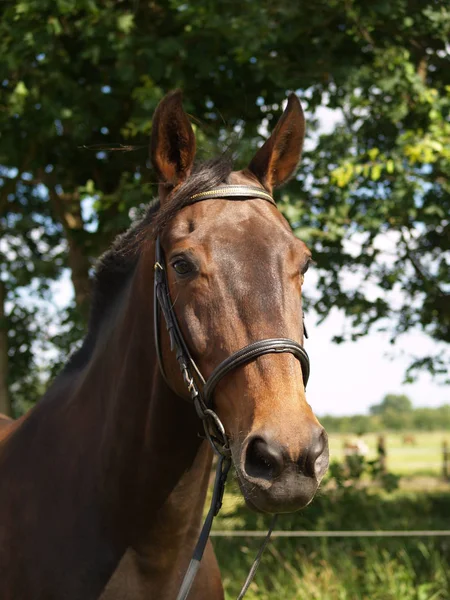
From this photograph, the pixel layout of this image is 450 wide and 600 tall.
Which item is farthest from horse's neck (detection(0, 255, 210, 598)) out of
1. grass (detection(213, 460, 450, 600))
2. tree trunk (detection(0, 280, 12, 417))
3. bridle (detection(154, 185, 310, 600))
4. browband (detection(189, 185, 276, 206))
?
tree trunk (detection(0, 280, 12, 417))

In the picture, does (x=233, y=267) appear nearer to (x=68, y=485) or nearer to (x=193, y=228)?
(x=193, y=228)

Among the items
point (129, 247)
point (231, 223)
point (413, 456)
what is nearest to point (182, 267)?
point (231, 223)

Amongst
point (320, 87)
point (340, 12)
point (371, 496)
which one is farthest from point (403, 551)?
point (340, 12)

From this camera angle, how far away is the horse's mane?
7.51 ft

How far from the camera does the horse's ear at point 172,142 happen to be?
231 cm

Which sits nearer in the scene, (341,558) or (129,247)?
(129,247)

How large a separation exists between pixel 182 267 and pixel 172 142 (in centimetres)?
55

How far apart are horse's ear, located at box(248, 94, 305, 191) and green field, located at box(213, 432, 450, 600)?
2372 millimetres

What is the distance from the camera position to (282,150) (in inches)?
104

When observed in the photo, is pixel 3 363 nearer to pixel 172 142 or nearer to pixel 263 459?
pixel 172 142

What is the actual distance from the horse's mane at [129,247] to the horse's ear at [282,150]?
22 cm

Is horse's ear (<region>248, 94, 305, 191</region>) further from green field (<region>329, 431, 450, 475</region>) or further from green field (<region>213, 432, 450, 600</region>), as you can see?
green field (<region>329, 431, 450, 475</region>)

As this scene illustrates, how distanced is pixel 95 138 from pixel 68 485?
4397 millimetres

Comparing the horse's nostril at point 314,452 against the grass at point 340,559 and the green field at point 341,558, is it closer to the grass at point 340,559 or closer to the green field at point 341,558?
the green field at point 341,558
